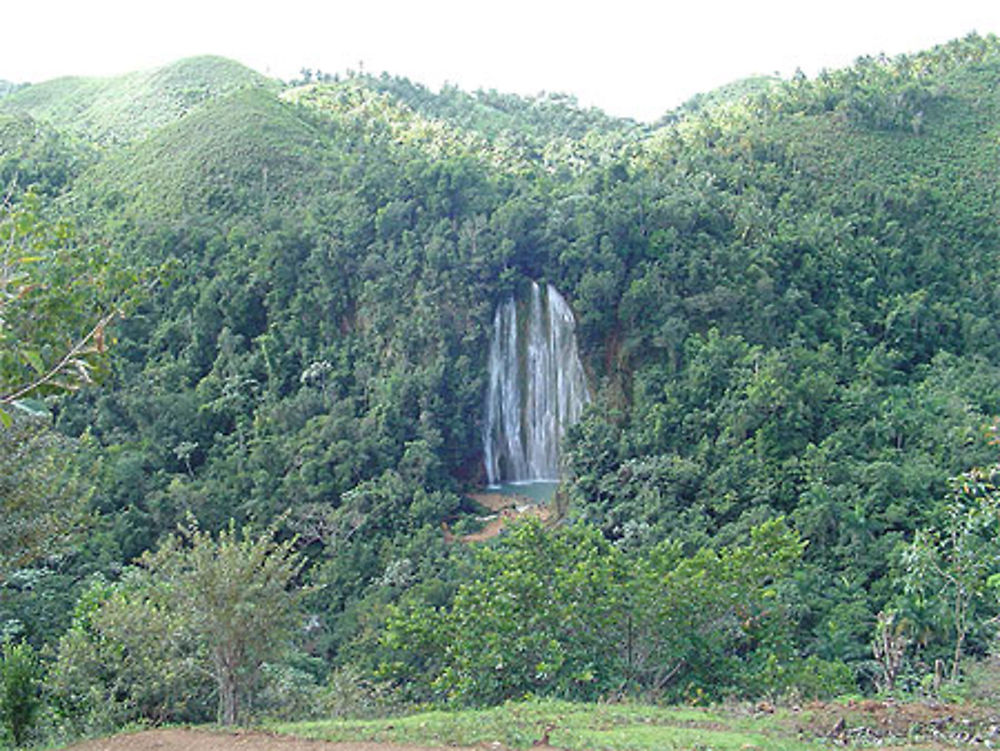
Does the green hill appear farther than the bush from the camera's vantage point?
Yes

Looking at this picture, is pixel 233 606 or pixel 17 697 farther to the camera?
pixel 233 606

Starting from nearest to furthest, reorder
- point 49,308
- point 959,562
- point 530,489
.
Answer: point 49,308 < point 959,562 < point 530,489

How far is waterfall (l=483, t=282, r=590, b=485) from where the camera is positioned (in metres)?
23.2

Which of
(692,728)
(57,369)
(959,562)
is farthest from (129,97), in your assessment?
(692,728)

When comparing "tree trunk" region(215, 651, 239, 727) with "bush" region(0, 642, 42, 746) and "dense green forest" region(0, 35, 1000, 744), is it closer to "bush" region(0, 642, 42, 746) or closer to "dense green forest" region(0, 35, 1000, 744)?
"dense green forest" region(0, 35, 1000, 744)

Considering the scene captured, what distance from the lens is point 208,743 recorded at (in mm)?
8211

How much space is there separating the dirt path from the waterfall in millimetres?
15127

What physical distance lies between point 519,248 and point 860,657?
13.2m

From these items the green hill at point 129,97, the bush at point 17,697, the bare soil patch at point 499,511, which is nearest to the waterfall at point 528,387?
the bare soil patch at point 499,511

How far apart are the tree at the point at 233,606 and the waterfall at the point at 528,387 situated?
13.9 metres

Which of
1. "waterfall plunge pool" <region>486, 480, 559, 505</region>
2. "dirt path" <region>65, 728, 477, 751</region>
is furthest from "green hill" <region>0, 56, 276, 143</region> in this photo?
"dirt path" <region>65, 728, 477, 751</region>

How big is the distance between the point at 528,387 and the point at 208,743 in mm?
15887

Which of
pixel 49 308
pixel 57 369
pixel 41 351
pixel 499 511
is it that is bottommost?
pixel 499 511

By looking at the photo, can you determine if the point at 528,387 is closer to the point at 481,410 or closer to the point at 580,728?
the point at 481,410
